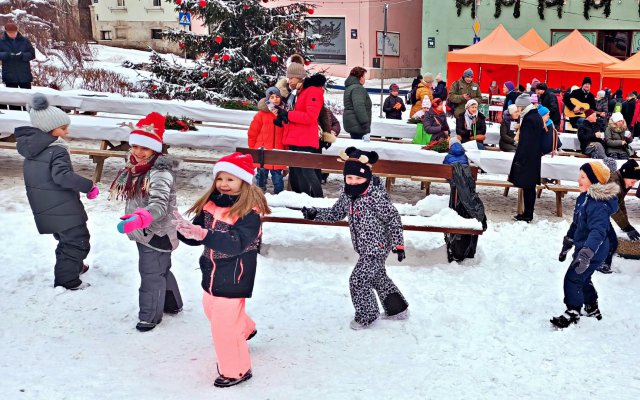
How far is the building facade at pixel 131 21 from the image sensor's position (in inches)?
1367

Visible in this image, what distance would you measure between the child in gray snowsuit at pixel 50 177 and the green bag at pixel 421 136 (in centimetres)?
640

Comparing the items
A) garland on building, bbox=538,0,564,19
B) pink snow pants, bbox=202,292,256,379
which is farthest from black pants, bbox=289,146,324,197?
garland on building, bbox=538,0,564,19

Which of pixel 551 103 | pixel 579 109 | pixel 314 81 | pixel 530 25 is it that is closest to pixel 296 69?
pixel 314 81

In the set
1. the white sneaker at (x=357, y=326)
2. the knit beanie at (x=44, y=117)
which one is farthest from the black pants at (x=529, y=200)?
the knit beanie at (x=44, y=117)

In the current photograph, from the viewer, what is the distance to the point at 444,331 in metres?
5.43

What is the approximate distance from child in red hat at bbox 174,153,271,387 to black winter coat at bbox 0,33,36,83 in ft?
30.8

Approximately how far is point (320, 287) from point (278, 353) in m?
1.37

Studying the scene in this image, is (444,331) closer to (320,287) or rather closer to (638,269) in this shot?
(320,287)

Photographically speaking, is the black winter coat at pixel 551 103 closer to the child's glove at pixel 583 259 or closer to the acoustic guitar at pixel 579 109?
the acoustic guitar at pixel 579 109

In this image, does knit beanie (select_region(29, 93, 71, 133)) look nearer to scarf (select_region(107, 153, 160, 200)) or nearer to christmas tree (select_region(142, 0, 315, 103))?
scarf (select_region(107, 153, 160, 200))

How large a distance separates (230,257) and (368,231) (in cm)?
139

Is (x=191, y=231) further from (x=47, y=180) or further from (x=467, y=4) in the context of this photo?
(x=467, y=4)

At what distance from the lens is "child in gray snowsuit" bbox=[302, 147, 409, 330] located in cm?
524

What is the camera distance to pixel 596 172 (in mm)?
5555
